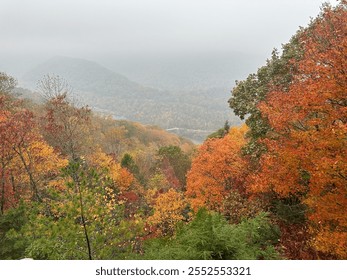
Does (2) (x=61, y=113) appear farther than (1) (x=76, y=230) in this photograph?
Yes

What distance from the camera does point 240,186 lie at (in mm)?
25312

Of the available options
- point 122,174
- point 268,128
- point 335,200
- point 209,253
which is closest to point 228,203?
point 268,128

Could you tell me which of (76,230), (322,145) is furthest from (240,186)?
(76,230)

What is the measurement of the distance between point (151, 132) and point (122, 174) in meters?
100

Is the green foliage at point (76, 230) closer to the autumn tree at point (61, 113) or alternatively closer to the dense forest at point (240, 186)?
the dense forest at point (240, 186)

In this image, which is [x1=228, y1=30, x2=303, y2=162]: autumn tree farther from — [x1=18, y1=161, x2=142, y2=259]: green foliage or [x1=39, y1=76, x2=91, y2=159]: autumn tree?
[x1=18, y1=161, x2=142, y2=259]: green foliage

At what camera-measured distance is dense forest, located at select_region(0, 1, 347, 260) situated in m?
9.92

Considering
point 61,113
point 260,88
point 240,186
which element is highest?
point 260,88

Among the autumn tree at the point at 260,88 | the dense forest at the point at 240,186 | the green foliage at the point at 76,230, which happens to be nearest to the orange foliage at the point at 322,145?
the dense forest at the point at 240,186

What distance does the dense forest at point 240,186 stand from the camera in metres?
9.92

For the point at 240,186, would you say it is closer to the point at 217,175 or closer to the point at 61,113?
the point at 217,175

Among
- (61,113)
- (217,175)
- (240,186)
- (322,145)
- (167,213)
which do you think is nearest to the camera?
(322,145)

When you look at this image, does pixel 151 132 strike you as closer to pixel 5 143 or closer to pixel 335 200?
pixel 5 143

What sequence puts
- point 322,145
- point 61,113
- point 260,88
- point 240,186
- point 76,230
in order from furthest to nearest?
1. point 240,186
2. point 61,113
3. point 260,88
4. point 322,145
5. point 76,230
